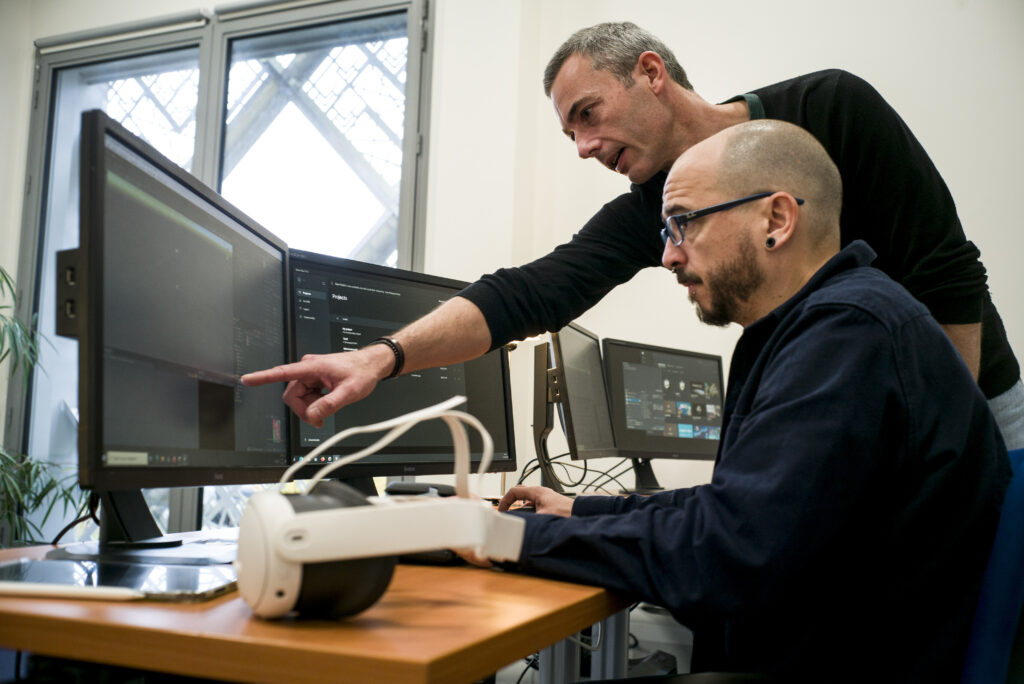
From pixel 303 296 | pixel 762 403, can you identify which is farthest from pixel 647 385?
pixel 762 403

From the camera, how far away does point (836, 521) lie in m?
0.86

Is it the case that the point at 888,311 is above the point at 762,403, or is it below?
above

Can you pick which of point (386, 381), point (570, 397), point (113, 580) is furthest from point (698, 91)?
point (113, 580)

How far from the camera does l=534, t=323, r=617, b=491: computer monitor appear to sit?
234 centimetres

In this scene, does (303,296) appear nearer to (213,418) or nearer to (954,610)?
(213,418)

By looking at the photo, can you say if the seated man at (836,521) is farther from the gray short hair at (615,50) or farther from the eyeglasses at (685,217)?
the gray short hair at (615,50)

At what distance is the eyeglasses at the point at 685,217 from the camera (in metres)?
1.19

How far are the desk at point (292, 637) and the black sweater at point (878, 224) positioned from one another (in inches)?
38.4

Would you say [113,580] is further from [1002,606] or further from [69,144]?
[69,144]

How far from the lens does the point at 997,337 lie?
167cm

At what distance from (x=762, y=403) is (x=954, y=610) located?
11.2 inches

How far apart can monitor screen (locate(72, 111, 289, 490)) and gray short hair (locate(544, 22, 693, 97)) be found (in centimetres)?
83

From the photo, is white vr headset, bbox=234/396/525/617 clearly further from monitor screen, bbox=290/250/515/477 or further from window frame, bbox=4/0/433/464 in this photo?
window frame, bbox=4/0/433/464

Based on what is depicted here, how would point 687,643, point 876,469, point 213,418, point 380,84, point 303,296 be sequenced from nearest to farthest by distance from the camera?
point 876,469
point 213,418
point 303,296
point 687,643
point 380,84
